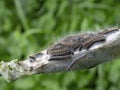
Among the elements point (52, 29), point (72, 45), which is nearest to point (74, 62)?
point (72, 45)

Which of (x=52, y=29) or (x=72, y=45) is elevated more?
(x=52, y=29)

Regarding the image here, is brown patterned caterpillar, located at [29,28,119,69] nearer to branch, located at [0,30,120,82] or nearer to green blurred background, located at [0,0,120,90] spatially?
branch, located at [0,30,120,82]

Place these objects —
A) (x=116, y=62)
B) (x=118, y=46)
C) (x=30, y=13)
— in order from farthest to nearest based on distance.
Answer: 1. (x=30, y=13)
2. (x=116, y=62)
3. (x=118, y=46)

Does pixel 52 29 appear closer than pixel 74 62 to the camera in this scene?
No

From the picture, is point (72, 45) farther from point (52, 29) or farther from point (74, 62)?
point (52, 29)

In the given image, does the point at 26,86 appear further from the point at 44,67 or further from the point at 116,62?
the point at 44,67

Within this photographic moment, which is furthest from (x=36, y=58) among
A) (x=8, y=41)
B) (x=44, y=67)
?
(x=8, y=41)

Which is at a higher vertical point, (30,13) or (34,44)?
(30,13)

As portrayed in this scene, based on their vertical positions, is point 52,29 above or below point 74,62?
above
